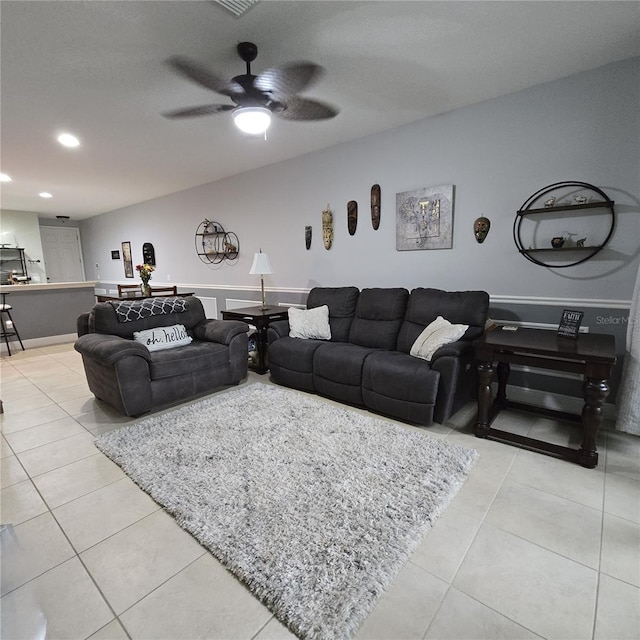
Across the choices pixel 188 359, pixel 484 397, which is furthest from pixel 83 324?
pixel 484 397

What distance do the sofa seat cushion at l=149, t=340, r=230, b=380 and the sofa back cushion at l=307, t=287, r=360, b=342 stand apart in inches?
45.0

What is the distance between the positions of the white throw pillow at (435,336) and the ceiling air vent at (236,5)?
7.79 ft

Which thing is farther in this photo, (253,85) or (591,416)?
(253,85)

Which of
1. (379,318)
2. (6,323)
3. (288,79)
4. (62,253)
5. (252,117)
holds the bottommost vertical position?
(6,323)

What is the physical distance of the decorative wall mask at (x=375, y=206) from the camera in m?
3.65

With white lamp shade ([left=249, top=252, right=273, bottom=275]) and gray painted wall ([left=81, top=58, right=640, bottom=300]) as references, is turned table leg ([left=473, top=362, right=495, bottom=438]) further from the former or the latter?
white lamp shade ([left=249, top=252, right=273, bottom=275])

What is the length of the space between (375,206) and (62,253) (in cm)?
906

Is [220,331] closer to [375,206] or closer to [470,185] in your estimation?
[375,206]

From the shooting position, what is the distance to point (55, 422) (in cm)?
279

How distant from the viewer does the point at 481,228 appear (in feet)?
10.00

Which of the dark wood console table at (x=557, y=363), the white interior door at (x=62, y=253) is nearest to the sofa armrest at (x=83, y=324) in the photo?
the dark wood console table at (x=557, y=363)

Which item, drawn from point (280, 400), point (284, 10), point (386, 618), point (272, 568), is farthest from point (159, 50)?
point (386, 618)

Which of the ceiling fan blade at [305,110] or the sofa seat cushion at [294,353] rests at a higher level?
the ceiling fan blade at [305,110]

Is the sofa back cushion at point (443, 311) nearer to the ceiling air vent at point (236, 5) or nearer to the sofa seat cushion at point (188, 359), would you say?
the sofa seat cushion at point (188, 359)
